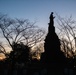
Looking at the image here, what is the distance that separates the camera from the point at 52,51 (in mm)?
28203

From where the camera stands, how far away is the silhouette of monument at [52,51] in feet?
90.4

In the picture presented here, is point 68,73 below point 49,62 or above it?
below

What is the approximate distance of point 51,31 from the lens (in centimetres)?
2972

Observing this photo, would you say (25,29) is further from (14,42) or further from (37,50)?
(37,50)

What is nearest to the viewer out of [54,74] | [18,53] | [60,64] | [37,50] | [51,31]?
[54,74]

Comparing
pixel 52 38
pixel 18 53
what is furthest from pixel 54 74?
pixel 18 53

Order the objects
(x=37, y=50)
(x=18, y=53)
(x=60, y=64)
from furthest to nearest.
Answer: (x=37, y=50)
(x=18, y=53)
(x=60, y=64)

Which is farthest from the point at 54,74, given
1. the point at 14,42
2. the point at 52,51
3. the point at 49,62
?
the point at 14,42

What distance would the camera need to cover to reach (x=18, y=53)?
4178cm

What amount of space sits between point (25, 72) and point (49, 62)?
5.44 metres

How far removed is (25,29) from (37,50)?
1622 cm

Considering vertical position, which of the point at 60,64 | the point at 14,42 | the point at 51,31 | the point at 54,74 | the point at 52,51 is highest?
the point at 51,31

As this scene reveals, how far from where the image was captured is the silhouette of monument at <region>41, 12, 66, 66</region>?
27564 millimetres

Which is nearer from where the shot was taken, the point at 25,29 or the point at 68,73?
the point at 68,73
